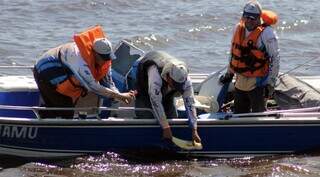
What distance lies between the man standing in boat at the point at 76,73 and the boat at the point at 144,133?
0.19 metres

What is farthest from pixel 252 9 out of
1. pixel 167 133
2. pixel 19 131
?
pixel 19 131

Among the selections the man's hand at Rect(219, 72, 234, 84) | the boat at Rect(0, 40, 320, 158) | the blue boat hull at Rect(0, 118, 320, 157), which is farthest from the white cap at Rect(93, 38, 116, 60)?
the man's hand at Rect(219, 72, 234, 84)

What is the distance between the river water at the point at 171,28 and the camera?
14227mm

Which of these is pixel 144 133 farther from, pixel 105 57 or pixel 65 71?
pixel 65 71

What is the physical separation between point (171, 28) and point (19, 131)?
8.80 meters

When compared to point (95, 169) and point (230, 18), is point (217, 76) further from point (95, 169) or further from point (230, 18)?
point (230, 18)

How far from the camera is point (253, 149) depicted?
9031mm

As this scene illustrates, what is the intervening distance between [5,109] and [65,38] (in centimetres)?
661

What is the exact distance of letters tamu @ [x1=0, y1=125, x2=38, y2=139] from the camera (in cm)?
866

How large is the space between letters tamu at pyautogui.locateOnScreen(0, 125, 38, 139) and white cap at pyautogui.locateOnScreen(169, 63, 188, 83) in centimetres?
164

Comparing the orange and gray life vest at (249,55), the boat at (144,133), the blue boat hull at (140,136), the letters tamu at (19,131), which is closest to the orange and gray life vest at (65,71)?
the boat at (144,133)

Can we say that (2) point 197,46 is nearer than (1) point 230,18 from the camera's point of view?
Yes

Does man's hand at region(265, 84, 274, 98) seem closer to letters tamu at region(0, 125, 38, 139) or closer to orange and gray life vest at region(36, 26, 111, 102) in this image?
orange and gray life vest at region(36, 26, 111, 102)

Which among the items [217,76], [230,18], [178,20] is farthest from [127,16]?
[217,76]
